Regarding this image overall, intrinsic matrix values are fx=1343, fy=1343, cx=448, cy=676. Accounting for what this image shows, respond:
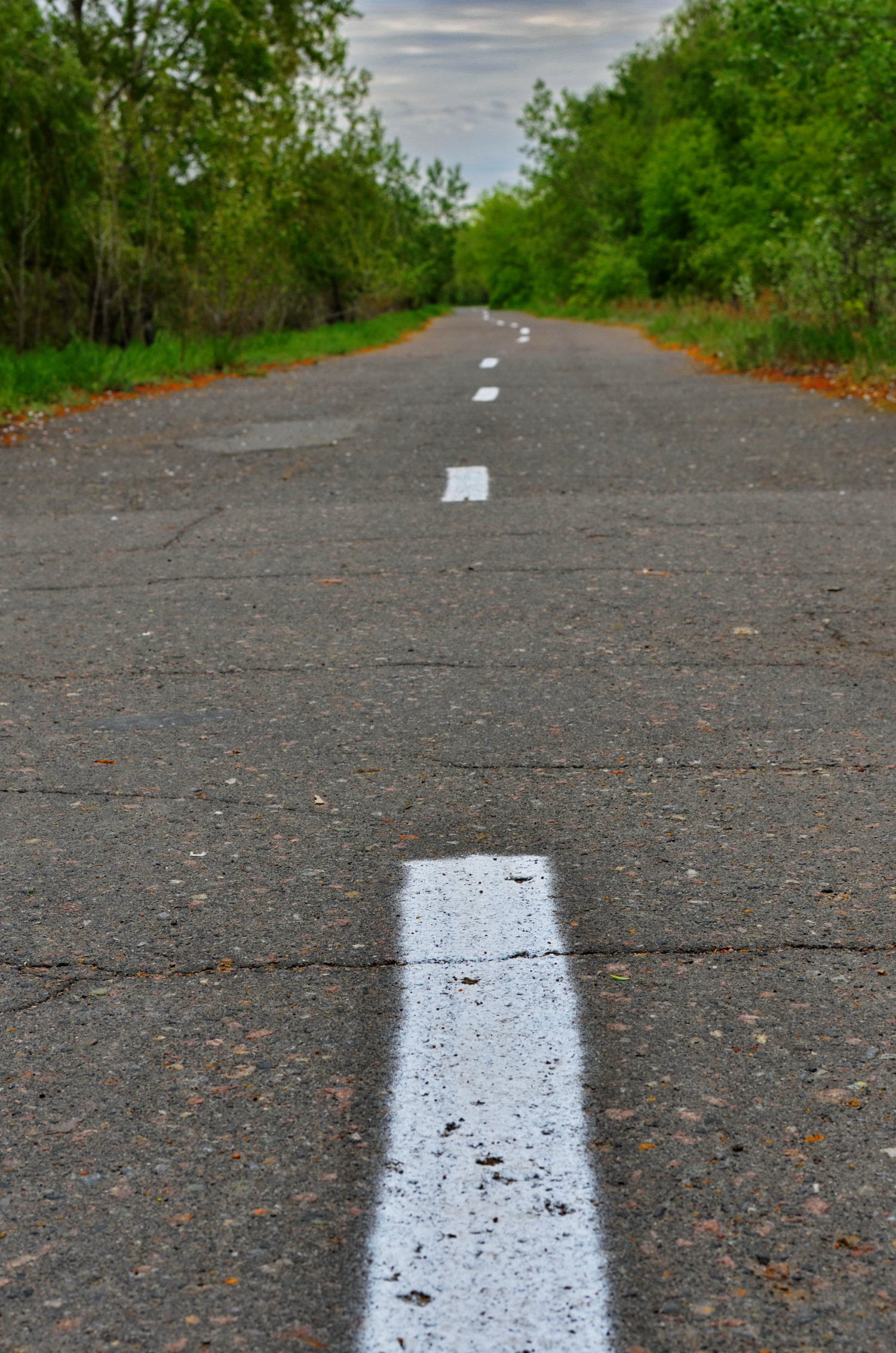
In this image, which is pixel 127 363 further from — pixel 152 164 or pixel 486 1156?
pixel 486 1156

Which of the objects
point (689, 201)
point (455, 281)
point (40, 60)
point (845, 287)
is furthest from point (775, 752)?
point (455, 281)

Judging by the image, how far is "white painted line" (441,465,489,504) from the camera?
8.14 meters

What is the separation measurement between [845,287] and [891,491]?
806 cm

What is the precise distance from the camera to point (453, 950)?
2.73 meters

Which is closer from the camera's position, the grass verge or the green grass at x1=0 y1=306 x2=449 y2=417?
the grass verge

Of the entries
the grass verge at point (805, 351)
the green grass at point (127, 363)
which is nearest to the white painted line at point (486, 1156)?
the grass verge at point (805, 351)

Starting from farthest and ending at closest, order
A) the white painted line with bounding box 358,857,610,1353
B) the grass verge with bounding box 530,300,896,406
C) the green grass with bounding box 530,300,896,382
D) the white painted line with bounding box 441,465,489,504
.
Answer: the green grass with bounding box 530,300,896,382 < the grass verge with bounding box 530,300,896,406 < the white painted line with bounding box 441,465,489,504 < the white painted line with bounding box 358,857,610,1353

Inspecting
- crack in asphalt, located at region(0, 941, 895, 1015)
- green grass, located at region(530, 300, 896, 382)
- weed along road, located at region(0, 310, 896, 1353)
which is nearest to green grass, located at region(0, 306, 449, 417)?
green grass, located at region(530, 300, 896, 382)

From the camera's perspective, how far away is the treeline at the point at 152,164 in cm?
1548

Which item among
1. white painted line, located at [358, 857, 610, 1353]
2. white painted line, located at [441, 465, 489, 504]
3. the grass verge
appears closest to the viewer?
white painted line, located at [358, 857, 610, 1353]

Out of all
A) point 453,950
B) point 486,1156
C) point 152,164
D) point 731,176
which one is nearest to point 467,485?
point 453,950

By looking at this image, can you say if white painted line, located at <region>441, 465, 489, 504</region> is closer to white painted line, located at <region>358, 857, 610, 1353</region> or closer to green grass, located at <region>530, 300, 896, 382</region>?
white painted line, located at <region>358, 857, 610, 1353</region>

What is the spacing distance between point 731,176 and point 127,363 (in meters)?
28.2

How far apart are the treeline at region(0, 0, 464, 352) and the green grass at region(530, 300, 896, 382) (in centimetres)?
717
